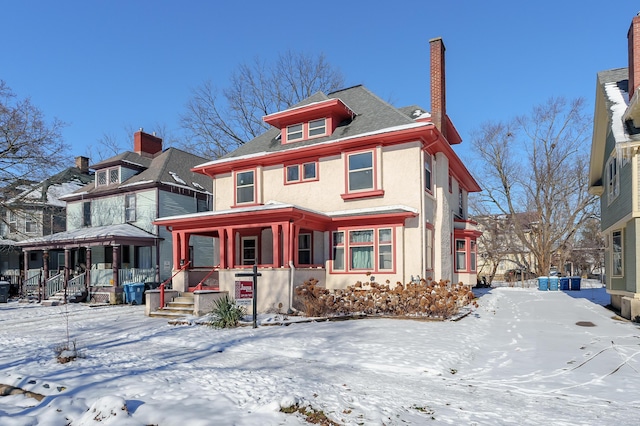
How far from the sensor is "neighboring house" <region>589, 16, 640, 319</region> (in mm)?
11688

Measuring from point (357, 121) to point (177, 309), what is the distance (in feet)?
31.6

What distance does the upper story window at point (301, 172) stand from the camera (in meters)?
16.5

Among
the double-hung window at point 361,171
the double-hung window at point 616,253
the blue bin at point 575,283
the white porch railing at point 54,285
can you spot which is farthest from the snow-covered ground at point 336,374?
the blue bin at point 575,283

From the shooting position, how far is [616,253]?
15.0 m

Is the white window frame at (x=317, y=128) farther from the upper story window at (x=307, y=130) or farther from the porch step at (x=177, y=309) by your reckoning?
the porch step at (x=177, y=309)

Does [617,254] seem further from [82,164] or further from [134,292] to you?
[82,164]

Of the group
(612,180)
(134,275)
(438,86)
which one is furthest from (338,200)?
(134,275)

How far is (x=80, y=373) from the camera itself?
20.8ft

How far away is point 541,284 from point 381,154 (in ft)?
59.9

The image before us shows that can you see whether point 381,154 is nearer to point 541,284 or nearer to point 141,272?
point 141,272

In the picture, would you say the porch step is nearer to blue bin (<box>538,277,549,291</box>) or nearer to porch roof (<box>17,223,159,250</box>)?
porch roof (<box>17,223,159,250</box>)

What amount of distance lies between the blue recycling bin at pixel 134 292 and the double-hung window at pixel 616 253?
19029 millimetres

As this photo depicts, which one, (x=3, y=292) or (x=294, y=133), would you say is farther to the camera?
(x=3, y=292)

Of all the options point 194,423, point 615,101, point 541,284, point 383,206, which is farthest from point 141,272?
point 541,284
